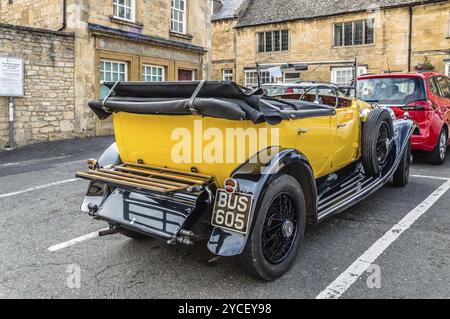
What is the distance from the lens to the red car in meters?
→ 7.47

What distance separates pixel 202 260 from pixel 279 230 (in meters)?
0.78

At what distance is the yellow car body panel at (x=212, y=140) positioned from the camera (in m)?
3.14

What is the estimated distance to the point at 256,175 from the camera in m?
3.06

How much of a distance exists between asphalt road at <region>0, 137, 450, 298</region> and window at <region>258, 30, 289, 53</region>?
866 inches

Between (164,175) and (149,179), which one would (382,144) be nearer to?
(164,175)

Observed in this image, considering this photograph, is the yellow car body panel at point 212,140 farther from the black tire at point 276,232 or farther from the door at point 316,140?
the black tire at point 276,232

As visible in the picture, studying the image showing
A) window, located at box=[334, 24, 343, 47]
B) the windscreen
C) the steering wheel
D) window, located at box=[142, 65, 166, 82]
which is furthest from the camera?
window, located at box=[334, 24, 343, 47]

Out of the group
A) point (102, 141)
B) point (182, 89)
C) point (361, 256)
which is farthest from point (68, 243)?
point (102, 141)

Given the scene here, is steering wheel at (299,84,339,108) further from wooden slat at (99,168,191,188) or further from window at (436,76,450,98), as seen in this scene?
window at (436,76,450,98)

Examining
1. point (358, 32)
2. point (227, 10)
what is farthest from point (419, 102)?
point (227, 10)

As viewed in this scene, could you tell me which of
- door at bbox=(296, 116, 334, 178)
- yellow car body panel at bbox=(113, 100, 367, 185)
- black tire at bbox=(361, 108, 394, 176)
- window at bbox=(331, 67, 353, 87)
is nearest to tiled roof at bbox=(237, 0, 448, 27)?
window at bbox=(331, 67, 353, 87)

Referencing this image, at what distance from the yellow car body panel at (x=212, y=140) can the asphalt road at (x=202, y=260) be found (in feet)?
2.54

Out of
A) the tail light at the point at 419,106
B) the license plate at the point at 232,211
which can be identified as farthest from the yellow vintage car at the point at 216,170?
the tail light at the point at 419,106
